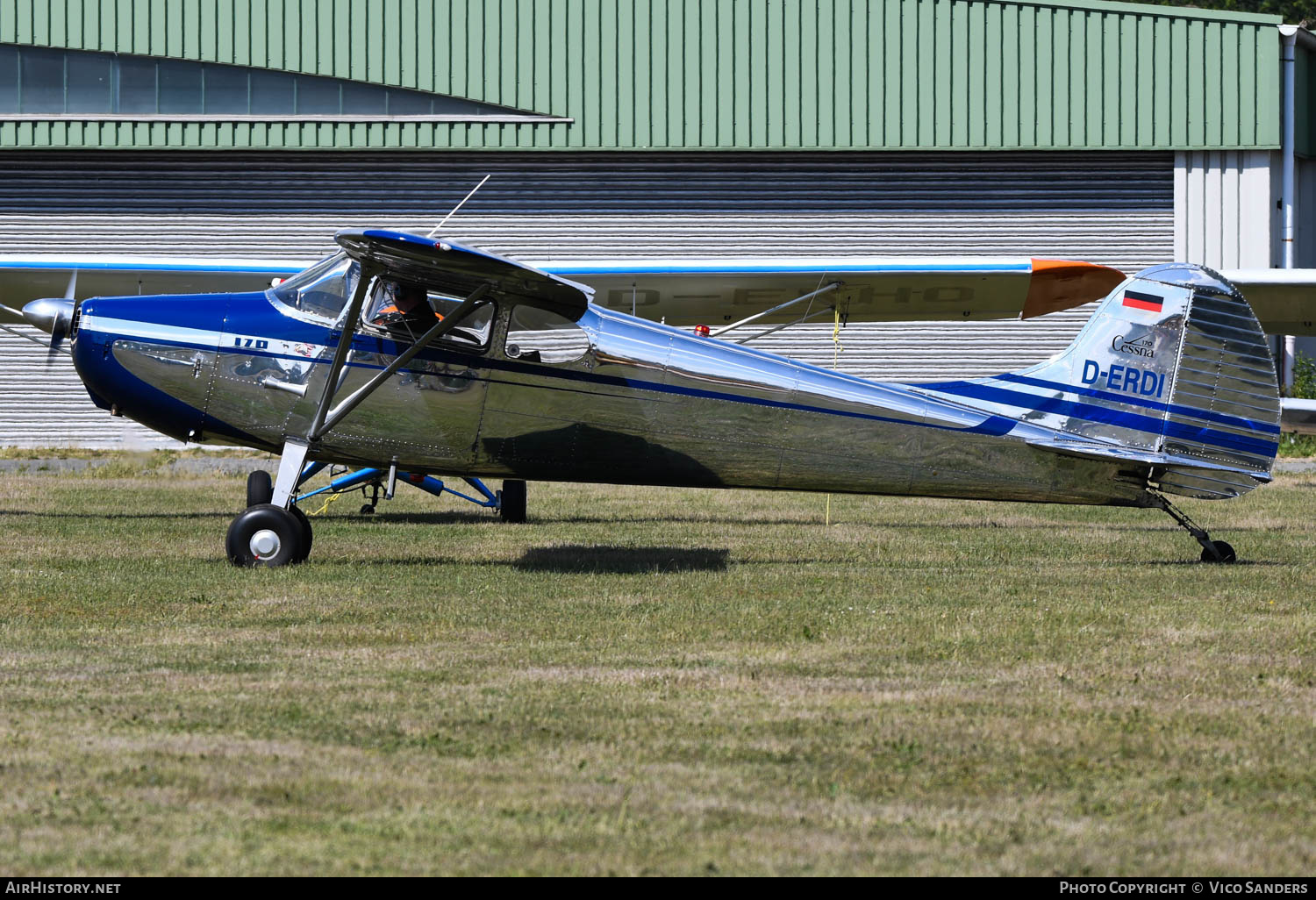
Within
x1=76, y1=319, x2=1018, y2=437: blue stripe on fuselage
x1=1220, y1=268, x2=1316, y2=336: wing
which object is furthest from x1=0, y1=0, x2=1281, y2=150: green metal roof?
x1=76, y1=319, x2=1018, y2=437: blue stripe on fuselage

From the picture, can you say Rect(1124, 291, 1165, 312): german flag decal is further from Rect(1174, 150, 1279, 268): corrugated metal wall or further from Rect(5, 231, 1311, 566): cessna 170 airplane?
Rect(1174, 150, 1279, 268): corrugated metal wall

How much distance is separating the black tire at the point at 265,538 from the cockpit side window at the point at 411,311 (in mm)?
1420

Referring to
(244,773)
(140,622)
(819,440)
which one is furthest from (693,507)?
(244,773)

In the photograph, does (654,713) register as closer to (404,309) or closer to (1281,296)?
(404,309)

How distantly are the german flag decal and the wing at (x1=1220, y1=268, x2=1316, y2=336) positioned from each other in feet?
14.1

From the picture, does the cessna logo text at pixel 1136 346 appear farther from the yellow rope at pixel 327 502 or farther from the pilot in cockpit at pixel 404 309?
the yellow rope at pixel 327 502

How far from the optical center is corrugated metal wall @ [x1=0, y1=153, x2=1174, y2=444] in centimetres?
2247

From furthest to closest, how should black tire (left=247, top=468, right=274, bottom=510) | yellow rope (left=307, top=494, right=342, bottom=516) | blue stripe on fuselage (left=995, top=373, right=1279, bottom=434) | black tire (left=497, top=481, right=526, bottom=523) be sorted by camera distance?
yellow rope (left=307, top=494, right=342, bottom=516)
black tire (left=497, top=481, right=526, bottom=523)
black tire (left=247, top=468, right=274, bottom=510)
blue stripe on fuselage (left=995, top=373, right=1279, bottom=434)

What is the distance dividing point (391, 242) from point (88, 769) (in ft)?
15.3

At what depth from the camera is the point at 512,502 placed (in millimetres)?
13047

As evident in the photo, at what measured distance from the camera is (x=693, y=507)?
1490 centimetres

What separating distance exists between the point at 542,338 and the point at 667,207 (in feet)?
44.2

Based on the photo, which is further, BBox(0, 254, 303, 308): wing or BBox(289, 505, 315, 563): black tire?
BBox(0, 254, 303, 308): wing

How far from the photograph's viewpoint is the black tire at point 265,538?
9.36 m
